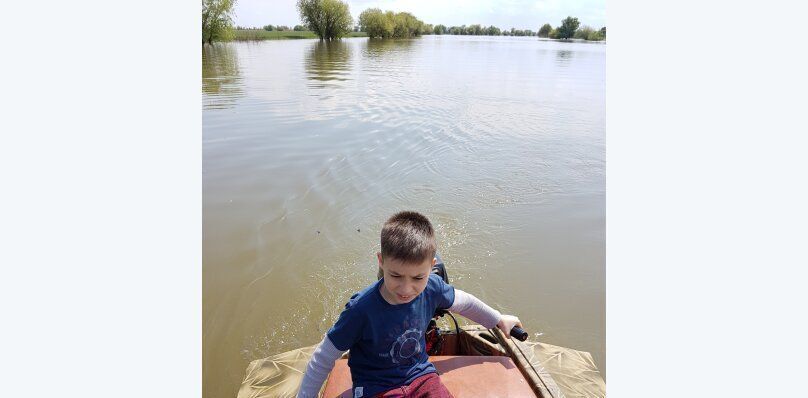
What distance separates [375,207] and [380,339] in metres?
3.98

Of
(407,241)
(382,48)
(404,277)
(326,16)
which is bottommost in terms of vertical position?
(404,277)

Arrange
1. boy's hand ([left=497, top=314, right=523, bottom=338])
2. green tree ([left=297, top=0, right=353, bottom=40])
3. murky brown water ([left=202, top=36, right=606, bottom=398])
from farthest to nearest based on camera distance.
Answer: green tree ([left=297, top=0, right=353, bottom=40])
murky brown water ([left=202, top=36, right=606, bottom=398])
boy's hand ([left=497, top=314, right=523, bottom=338])

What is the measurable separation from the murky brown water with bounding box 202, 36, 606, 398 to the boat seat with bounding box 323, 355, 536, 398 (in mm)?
1271

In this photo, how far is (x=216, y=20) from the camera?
3475cm

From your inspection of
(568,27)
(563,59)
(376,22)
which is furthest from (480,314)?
(568,27)

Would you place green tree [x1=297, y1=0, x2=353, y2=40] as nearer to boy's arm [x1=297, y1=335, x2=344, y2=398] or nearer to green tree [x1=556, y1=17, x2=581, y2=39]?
green tree [x1=556, y1=17, x2=581, y2=39]

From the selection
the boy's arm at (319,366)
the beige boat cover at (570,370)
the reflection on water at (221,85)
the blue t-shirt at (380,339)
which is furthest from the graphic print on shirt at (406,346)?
the reflection on water at (221,85)

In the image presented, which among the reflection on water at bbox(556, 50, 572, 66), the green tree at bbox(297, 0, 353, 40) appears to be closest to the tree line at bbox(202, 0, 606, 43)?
the green tree at bbox(297, 0, 353, 40)

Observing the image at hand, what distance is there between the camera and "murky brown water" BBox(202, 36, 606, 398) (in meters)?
3.81

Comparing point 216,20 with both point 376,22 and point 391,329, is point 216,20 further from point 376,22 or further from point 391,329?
point 391,329

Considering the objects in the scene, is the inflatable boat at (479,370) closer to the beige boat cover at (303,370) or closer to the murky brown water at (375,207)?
the beige boat cover at (303,370)

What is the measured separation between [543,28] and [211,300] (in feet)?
302

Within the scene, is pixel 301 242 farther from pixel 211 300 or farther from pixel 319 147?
pixel 319 147

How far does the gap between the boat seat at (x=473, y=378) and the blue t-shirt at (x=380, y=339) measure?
0.21 m
